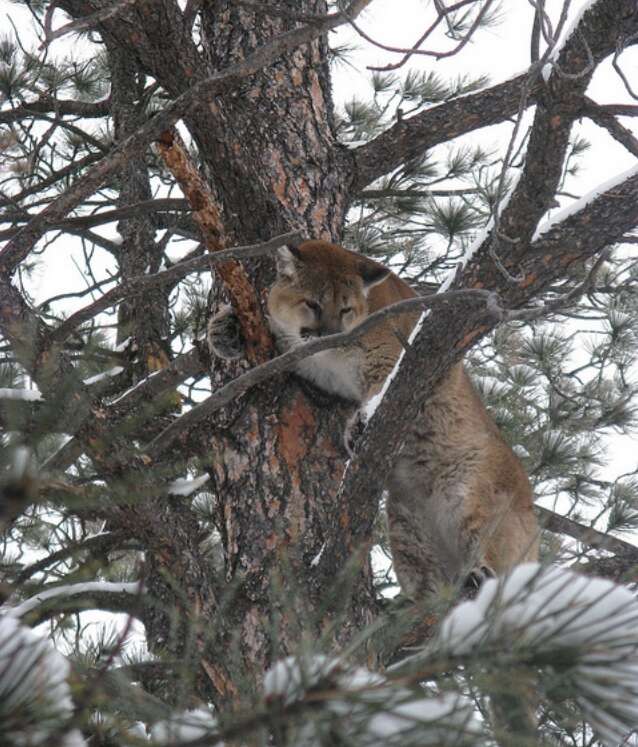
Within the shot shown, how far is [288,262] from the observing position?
537cm

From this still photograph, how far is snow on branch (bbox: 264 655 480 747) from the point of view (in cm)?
126

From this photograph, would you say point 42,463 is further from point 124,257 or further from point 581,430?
point 581,430

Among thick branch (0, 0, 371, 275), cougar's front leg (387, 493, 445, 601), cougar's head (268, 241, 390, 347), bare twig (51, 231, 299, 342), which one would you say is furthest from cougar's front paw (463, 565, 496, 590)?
thick branch (0, 0, 371, 275)

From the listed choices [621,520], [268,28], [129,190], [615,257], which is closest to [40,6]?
[129,190]

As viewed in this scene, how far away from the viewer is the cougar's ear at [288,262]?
5.28m

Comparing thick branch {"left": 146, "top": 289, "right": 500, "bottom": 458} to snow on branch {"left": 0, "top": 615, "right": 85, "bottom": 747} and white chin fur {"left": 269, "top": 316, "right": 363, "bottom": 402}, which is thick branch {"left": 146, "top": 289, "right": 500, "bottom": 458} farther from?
snow on branch {"left": 0, "top": 615, "right": 85, "bottom": 747}

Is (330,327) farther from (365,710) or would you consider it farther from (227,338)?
(365,710)

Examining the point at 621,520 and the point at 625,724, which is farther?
the point at 621,520

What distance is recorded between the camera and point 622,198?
3389 mm

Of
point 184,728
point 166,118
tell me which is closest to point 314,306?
point 166,118

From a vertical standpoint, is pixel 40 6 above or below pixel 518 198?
above

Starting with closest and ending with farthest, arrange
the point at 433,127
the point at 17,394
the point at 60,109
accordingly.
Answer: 1. the point at 17,394
2. the point at 433,127
3. the point at 60,109

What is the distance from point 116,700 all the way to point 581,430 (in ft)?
19.4

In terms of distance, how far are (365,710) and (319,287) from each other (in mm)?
4320
